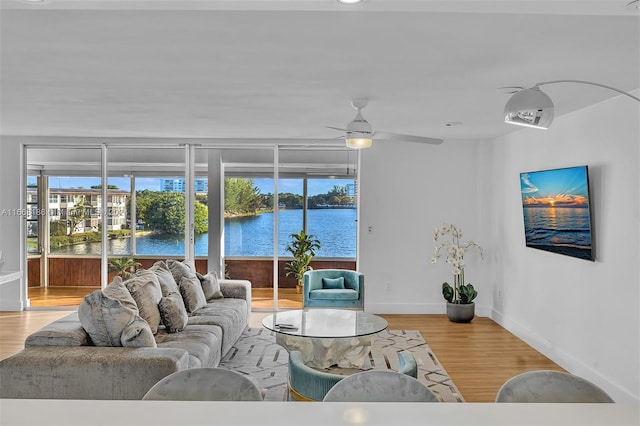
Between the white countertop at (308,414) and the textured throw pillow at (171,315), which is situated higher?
the white countertop at (308,414)

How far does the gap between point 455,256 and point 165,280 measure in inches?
155

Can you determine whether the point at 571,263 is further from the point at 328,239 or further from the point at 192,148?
the point at 192,148

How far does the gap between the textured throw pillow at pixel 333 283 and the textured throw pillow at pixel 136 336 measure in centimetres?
338

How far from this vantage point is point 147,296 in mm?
4441

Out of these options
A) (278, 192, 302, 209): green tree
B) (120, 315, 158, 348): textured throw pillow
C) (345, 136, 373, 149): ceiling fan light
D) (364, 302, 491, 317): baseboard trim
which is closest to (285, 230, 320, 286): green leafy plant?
(278, 192, 302, 209): green tree

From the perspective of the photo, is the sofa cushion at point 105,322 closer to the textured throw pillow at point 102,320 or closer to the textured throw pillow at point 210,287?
the textured throw pillow at point 102,320

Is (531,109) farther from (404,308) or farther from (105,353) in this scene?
(404,308)

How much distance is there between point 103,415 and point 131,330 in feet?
6.85

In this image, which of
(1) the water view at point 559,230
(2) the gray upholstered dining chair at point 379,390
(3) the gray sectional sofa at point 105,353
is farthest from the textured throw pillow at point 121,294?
(1) the water view at point 559,230

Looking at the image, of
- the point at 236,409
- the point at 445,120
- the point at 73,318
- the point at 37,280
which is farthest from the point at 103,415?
the point at 37,280

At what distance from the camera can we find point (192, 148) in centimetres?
754

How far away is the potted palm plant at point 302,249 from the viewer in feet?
25.4

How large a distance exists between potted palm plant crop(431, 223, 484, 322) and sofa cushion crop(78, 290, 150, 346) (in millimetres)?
4502

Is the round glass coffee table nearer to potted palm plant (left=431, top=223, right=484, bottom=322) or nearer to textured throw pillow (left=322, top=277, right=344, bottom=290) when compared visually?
textured throw pillow (left=322, top=277, right=344, bottom=290)
